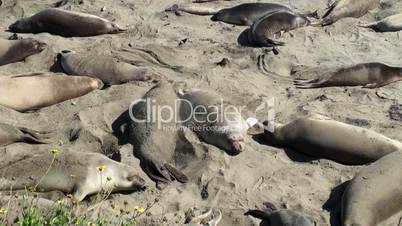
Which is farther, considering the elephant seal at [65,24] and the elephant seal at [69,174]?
the elephant seal at [65,24]

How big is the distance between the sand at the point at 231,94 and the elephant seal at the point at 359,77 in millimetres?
72

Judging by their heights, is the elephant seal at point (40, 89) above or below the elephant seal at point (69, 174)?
below

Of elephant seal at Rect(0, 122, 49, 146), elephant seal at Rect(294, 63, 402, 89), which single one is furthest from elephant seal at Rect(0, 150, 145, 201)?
elephant seal at Rect(294, 63, 402, 89)

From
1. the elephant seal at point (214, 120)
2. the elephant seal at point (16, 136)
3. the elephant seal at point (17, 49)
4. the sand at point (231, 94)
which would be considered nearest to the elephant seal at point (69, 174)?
the sand at point (231, 94)

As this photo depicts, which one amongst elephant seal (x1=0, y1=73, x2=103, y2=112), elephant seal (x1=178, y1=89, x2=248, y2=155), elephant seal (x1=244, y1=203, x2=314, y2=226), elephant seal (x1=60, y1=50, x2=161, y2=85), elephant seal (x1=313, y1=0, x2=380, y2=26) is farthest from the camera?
elephant seal (x1=313, y1=0, x2=380, y2=26)

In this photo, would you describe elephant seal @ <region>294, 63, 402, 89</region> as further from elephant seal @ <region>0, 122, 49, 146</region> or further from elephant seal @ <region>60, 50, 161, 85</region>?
elephant seal @ <region>0, 122, 49, 146</region>

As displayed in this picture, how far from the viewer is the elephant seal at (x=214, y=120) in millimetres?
5391

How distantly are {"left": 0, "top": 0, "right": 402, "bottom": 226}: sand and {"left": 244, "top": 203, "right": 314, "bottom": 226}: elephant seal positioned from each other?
9cm

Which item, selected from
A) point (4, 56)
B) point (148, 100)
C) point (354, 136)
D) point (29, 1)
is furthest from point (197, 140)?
point (29, 1)

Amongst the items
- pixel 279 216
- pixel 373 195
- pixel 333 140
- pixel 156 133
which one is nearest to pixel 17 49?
pixel 156 133

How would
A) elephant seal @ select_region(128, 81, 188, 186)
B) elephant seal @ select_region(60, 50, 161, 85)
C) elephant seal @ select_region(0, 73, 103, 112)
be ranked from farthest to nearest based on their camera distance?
elephant seal @ select_region(60, 50, 161, 85) < elephant seal @ select_region(0, 73, 103, 112) < elephant seal @ select_region(128, 81, 188, 186)

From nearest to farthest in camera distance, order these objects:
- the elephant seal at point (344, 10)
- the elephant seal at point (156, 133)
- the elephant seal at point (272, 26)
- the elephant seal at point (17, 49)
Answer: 1. the elephant seal at point (156, 133)
2. the elephant seal at point (17, 49)
3. the elephant seal at point (272, 26)
4. the elephant seal at point (344, 10)

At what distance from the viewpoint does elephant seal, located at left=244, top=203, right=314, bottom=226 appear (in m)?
4.43

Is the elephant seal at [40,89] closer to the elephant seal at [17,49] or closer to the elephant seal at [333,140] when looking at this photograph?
the elephant seal at [17,49]
